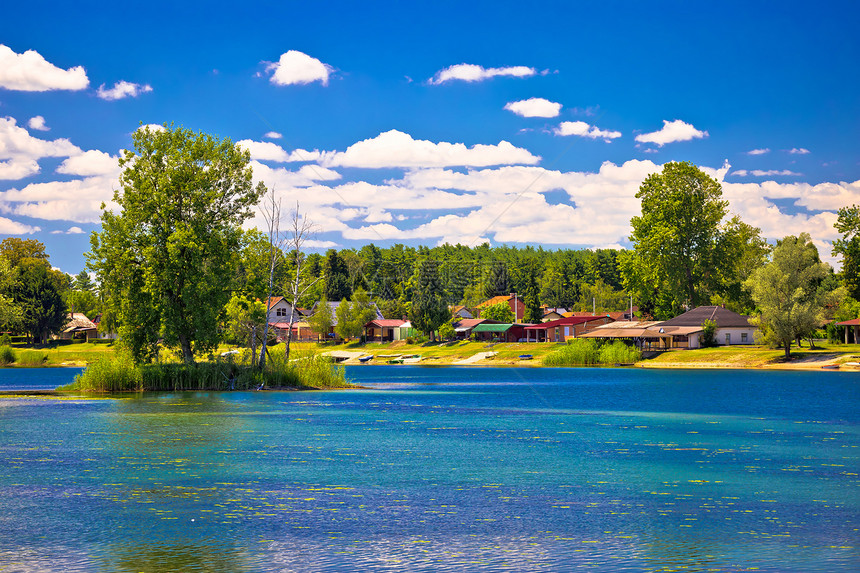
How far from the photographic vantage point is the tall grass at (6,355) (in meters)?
113

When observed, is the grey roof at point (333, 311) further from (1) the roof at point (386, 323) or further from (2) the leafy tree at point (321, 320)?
(1) the roof at point (386, 323)

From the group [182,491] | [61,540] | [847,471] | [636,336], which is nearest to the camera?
[61,540]

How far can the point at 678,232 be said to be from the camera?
114 m

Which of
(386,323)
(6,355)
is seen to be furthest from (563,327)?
(6,355)

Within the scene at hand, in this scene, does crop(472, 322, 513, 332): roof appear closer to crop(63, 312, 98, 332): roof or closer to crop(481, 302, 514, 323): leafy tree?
crop(481, 302, 514, 323): leafy tree

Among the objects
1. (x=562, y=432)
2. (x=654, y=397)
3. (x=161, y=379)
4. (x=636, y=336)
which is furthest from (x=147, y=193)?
(x=636, y=336)

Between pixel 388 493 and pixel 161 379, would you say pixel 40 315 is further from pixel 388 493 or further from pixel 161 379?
pixel 388 493

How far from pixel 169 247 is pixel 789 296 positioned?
72039mm

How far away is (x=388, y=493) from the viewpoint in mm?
21578

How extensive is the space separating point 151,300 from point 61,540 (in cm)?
4257

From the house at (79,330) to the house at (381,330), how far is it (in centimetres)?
5095

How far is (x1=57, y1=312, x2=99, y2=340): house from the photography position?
15075 centimetres

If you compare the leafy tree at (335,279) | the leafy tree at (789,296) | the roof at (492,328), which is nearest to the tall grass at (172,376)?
the leafy tree at (789,296)

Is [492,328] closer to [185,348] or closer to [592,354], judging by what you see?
[592,354]
